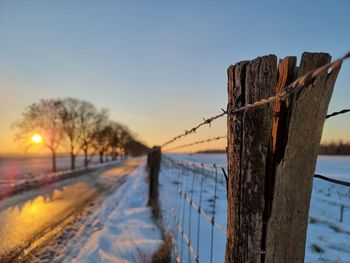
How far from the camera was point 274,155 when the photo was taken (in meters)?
1.23

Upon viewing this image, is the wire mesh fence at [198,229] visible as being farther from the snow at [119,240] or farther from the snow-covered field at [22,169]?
the snow-covered field at [22,169]

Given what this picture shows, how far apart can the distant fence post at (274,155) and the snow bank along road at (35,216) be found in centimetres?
431

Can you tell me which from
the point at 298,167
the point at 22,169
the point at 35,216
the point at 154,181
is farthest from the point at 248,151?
the point at 22,169

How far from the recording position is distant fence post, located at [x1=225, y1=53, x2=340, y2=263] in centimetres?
115

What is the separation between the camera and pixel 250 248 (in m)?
1.32

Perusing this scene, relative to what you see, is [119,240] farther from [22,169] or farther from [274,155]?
[22,169]

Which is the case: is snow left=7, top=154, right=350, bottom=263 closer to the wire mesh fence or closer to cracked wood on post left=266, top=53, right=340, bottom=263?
the wire mesh fence

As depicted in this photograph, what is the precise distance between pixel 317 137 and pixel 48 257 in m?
4.54

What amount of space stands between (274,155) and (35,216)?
7272 millimetres

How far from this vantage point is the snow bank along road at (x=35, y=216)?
4.92 meters

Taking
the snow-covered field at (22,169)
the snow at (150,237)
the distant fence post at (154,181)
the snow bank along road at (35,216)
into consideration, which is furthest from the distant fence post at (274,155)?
the snow-covered field at (22,169)

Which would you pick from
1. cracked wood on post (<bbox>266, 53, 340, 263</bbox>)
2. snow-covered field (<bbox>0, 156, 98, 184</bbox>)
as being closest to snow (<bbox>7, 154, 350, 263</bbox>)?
cracked wood on post (<bbox>266, 53, 340, 263</bbox>)

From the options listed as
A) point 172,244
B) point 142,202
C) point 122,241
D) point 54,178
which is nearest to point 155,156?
point 142,202

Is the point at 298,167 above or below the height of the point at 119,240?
above
